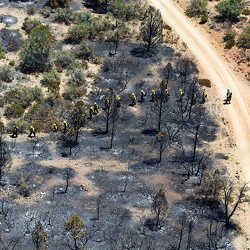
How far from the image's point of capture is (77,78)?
182 ft

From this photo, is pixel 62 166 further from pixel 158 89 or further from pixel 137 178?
pixel 158 89

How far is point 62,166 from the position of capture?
134ft

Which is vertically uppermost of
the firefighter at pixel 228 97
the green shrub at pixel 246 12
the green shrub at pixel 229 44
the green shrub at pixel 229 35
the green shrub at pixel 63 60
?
the green shrub at pixel 246 12

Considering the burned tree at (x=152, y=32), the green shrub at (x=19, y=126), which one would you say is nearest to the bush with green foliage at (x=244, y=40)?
the burned tree at (x=152, y=32)

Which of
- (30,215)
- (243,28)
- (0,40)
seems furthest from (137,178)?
(243,28)

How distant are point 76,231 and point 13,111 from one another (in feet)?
68.6

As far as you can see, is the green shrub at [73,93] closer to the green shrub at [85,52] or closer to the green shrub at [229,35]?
the green shrub at [85,52]

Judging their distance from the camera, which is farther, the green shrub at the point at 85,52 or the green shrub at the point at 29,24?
the green shrub at the point at 29,24

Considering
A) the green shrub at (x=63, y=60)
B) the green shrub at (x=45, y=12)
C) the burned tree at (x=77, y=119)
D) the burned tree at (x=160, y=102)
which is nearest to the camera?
the burned tree at (x=77, y=119)

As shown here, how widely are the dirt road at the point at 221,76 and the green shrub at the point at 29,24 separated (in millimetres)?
20827

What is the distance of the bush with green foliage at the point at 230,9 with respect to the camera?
7300 cm

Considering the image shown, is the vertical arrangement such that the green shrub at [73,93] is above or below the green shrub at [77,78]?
A: below

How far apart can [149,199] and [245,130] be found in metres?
17.0

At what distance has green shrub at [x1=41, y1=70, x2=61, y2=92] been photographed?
5281cm
